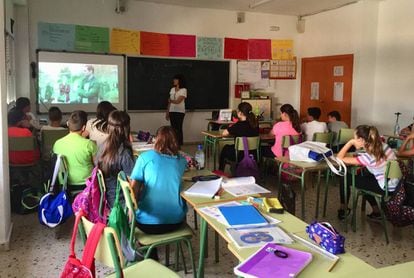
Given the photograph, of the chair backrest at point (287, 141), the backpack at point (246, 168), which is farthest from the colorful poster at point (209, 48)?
the backpack at point (246, 168)

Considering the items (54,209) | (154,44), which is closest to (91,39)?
(154,44)

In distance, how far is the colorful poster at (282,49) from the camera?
8781mm

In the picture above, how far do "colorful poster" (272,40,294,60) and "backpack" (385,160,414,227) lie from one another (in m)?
5.92

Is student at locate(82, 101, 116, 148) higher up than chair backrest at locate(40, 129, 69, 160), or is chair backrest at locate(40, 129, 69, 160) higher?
student at locate(82, 101, 116, 148)

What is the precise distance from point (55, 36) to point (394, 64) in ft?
20.2

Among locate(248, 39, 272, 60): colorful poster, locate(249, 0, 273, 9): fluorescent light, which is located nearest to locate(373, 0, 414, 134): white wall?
locate(249, 0, 273, 9): fluorescent light

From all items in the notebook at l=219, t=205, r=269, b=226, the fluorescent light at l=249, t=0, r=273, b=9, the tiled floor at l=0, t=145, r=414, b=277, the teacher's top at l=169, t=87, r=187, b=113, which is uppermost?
the fluorescent light at l=249, t=0, r=273, b=9

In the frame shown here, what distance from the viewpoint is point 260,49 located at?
864 cm

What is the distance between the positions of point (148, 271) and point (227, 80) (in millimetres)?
6967

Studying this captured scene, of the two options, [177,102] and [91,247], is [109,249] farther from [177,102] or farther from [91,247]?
[177,102]

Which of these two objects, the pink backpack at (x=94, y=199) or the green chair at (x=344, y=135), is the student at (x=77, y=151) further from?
the green chair at (x=344, y=135)

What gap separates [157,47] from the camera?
25.2ft

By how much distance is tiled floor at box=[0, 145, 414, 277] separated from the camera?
2.86 metres

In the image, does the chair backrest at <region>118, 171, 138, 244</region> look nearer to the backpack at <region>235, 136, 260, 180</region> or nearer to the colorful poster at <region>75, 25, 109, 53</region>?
the backpack at <region>235, 136, 260, 180</region>
